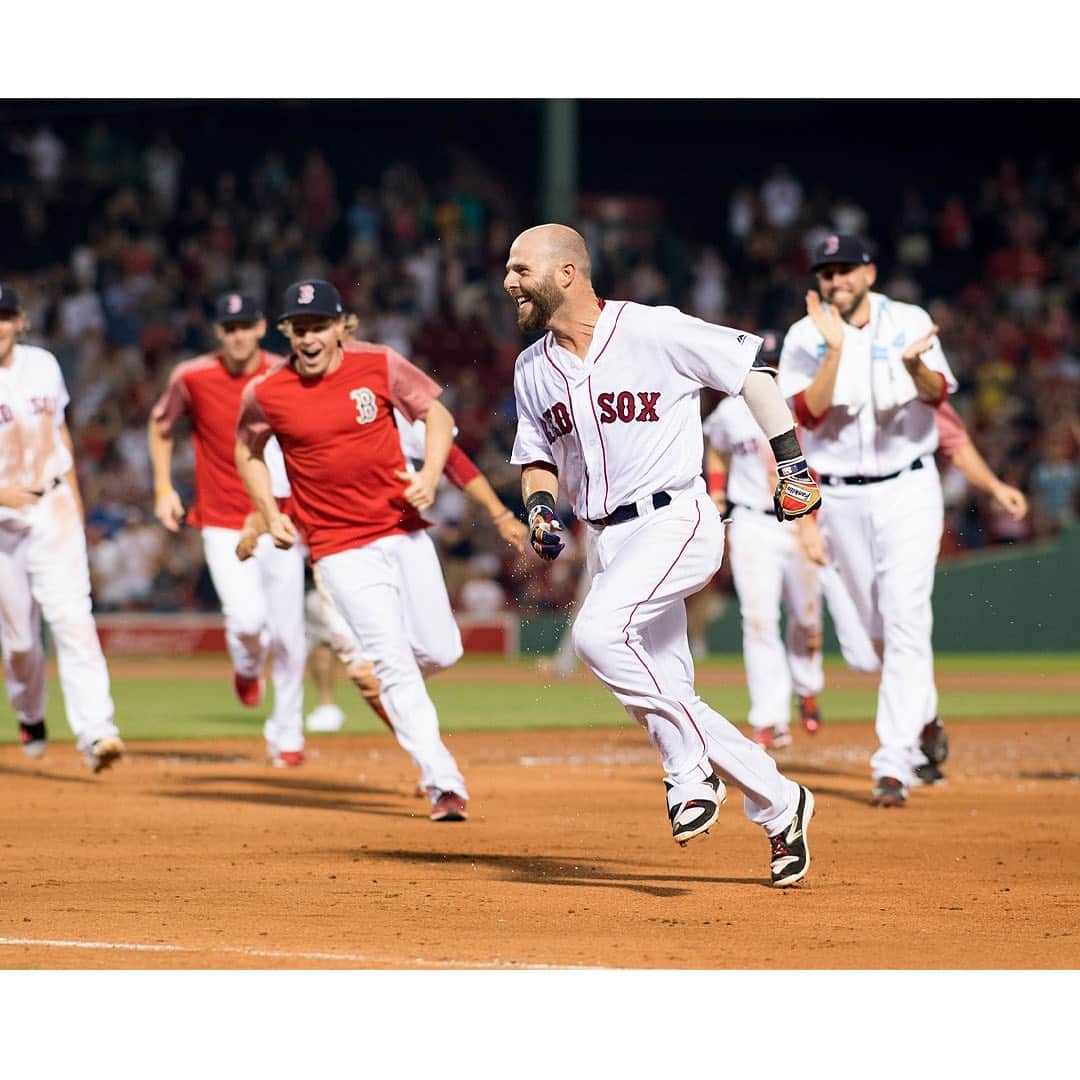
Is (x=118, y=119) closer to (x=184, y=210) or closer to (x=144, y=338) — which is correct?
(x=184, y=210)

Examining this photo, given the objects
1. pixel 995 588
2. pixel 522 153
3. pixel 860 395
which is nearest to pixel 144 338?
pixel 522 153

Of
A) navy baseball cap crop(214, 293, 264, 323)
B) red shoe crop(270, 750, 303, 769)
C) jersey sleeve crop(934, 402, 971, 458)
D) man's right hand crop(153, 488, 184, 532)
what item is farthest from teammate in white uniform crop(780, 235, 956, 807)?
red shoe crop(270, 750, 303, 769)

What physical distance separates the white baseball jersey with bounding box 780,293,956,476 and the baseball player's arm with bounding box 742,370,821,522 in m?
2.96

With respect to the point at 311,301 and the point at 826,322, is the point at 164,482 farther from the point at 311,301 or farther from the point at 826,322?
the point at 826,322

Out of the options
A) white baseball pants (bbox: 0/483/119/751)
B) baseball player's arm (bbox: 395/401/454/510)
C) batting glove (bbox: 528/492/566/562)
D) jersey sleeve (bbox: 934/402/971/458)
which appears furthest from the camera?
white baseball pants (bbox: 0/483/119/751)

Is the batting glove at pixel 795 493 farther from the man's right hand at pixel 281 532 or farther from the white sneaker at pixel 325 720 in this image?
the white sneaker at pixel 325 720

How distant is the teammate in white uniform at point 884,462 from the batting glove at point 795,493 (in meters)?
2.91

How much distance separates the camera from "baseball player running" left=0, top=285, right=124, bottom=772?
36.9 feet

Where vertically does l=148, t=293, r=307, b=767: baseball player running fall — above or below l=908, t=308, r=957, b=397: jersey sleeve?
below

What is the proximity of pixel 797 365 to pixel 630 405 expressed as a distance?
3.31 m

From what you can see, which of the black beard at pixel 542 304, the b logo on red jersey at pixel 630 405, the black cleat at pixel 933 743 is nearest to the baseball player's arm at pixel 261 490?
the black beard at pixel 542 304

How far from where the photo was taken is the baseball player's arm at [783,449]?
706 centimetres

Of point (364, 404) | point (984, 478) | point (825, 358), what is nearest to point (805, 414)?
point (825, 358)

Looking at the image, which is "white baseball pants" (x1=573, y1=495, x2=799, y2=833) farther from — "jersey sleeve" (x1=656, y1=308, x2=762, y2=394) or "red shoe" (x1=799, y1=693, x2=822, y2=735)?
"red shoe" (x1=799, y1=693, x2=822, y2=735)
